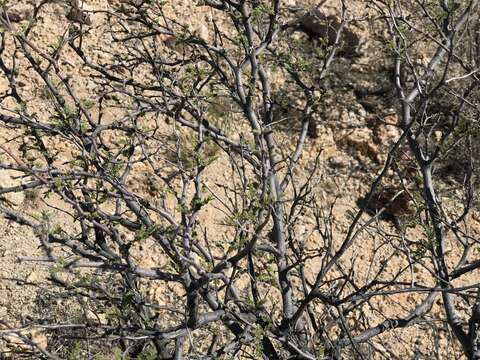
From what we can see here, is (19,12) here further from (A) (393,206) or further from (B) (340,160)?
(A) (393,206)

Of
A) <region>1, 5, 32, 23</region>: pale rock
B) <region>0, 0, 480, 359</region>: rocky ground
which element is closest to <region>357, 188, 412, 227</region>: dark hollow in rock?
<region>0, 0, 480, 359</region>: rocky ground

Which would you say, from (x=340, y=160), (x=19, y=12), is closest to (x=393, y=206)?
(x=340, y=160)

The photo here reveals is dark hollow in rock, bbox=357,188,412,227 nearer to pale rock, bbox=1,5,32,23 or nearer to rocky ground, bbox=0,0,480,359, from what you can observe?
rocky ground, bbox=0,0,480,359

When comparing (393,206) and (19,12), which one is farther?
(19,12)

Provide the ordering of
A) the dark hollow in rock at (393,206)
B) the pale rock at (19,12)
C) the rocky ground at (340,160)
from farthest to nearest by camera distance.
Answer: the pale rock at (19,12) < the dark hollow in rock at (393,206) < the rocky ground at (340,160)

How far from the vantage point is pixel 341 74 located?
23.3 feet

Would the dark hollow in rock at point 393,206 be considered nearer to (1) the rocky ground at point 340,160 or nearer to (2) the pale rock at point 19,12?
(1) the rocky ground at point 340,160

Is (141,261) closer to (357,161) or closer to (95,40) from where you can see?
(357,161)

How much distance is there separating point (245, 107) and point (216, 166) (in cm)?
288

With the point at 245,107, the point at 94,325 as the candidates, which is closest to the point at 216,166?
the point at 245,107

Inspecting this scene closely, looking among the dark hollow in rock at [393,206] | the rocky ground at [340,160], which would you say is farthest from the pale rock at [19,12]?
the dark hollow in rock at [393,206]

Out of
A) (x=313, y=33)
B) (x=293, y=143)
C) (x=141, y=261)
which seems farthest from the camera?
(x=313, y=33)

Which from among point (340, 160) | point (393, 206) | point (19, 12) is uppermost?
point (19, 12)

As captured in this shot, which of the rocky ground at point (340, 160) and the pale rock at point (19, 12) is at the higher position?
the pale rock at point (19, 12)
